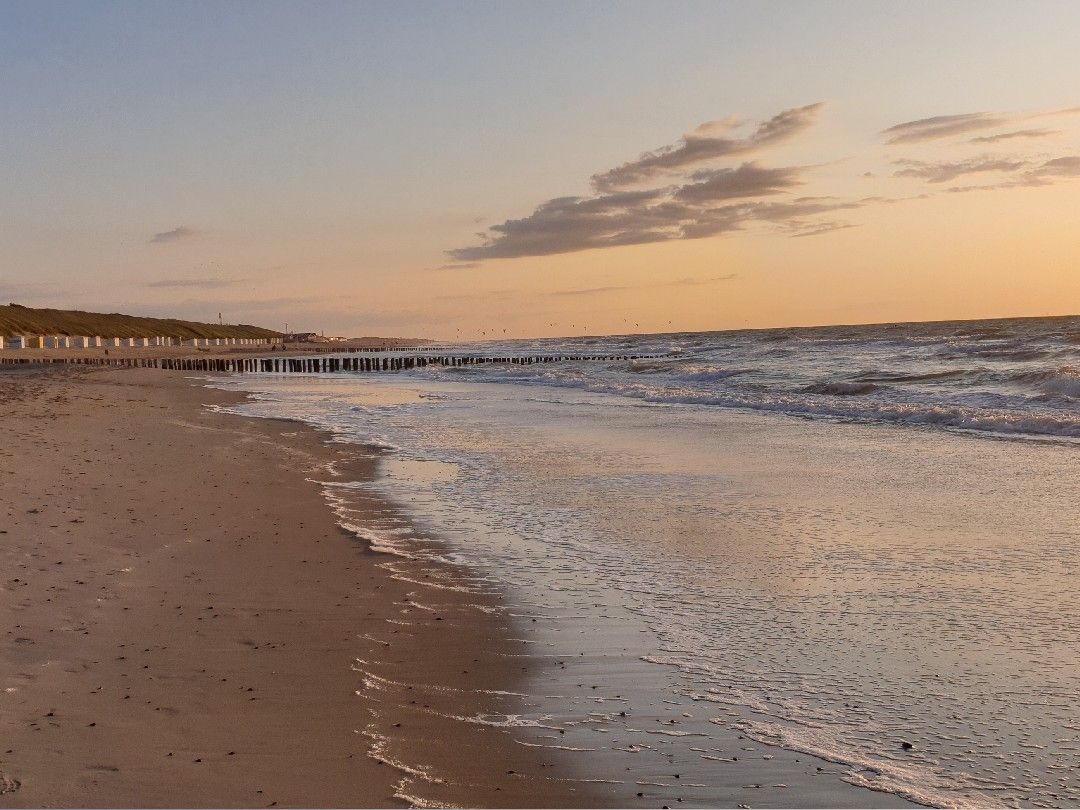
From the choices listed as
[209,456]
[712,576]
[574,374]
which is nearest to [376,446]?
[209,456]

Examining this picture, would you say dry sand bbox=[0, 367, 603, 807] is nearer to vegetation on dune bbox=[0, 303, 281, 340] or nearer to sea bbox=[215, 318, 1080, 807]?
sea bbox=[215, 318, 1080, 807]

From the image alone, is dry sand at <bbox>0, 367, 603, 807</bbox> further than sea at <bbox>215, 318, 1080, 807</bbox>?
No

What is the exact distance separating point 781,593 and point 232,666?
167 inches

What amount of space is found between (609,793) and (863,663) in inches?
91.1

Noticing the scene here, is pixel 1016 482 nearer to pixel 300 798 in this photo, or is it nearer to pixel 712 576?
pixel 712 576

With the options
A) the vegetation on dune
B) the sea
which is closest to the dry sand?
the sea

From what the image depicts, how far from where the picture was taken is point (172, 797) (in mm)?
3980

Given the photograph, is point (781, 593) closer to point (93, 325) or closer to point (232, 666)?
point (232, 666)

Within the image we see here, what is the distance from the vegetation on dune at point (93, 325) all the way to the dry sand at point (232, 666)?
9621 cm

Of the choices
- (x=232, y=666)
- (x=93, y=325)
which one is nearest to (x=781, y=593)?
(x=232, y=666)

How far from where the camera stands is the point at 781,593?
24.0 ft

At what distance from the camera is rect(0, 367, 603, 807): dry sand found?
4.20 m

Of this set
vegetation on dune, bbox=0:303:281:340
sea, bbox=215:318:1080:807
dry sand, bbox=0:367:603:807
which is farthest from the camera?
vegetation on dune, bbox=0:303:281:340

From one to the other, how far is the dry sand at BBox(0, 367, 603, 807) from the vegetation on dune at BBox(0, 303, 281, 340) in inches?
3788
